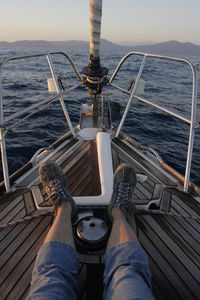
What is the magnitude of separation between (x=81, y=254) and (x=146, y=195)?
1.11m

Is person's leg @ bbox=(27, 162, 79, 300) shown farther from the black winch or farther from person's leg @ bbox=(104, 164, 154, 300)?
the black winch

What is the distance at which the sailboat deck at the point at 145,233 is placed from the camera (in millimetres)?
1869

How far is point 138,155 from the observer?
3.69 m

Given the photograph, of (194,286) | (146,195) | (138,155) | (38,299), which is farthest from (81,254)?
(138,155)

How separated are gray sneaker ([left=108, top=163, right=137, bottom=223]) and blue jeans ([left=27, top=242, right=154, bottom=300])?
1.87 feet

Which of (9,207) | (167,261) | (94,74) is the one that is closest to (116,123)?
(94,74)

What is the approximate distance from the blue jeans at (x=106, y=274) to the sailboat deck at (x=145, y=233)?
35cm

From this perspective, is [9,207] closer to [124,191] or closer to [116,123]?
[124,191]

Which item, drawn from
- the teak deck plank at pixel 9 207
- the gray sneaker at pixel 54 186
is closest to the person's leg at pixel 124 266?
the gray sneaker at pixel 54 186

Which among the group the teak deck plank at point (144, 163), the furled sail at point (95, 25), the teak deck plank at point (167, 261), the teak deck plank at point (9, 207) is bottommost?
the teak deck plank at point (167, 261)

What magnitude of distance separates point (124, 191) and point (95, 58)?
229 cm

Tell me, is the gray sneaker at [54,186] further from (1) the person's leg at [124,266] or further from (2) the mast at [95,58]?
(2) the mast at [95,58]

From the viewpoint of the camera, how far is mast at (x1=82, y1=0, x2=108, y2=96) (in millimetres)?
3178

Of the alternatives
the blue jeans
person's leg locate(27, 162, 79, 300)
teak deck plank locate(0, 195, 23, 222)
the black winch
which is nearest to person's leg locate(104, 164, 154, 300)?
the blue jeans
